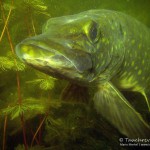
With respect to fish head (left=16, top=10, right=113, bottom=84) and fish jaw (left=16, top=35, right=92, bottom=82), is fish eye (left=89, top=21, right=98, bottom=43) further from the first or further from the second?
fish jaw (left=16, top=35, right=92, bottom=82)

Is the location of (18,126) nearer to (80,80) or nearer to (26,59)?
(80,80)

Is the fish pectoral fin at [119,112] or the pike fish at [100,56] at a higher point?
the pike fish at [100,56]

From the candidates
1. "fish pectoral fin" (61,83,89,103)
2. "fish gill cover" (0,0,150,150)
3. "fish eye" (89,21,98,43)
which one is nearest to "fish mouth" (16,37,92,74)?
"fish eye" (89,21,98,43)

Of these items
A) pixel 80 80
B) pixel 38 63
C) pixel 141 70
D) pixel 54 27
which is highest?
pixel 54 27

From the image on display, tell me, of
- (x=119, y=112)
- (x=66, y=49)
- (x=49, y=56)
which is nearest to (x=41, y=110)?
(x=119, y=112)

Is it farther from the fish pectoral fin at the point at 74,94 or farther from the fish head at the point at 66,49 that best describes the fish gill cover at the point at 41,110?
the fish head at the point at 66,49

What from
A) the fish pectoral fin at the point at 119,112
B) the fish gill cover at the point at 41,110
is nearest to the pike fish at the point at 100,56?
the fish pectoral fin at the point at 119,112

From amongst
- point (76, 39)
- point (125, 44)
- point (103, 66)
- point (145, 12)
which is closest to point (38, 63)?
point (76, 39)
